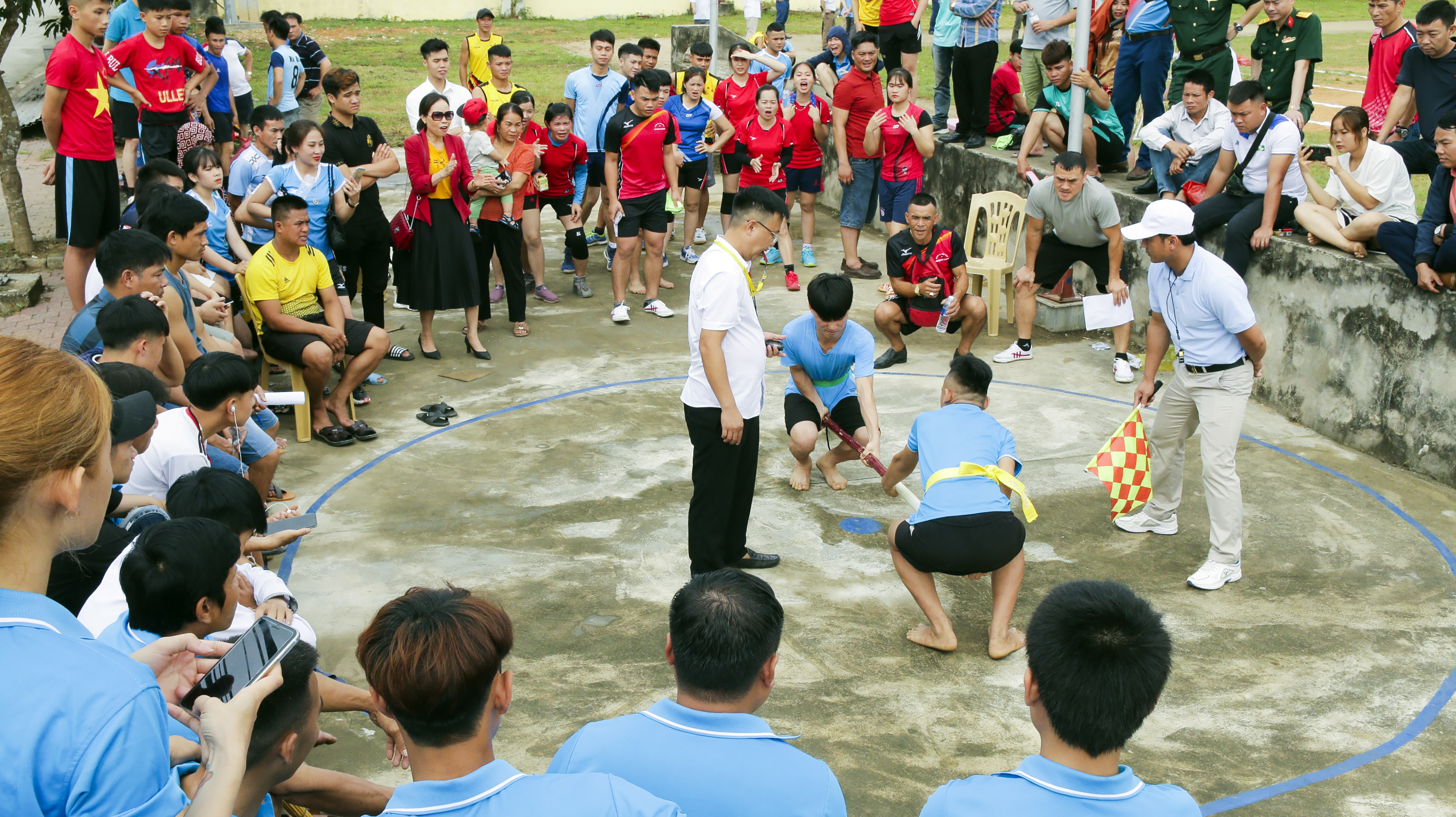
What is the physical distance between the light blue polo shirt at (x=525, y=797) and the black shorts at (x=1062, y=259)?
24.2 feet

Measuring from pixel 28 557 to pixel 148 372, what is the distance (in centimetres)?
298

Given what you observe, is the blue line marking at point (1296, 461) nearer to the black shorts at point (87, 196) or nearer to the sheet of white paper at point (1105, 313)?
the sheet of white paper at point (1105, 313)

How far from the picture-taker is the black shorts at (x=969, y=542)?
4629 millimetres

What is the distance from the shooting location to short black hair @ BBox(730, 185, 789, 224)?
5043 mm

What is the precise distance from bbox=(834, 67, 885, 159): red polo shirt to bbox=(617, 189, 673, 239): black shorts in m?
2.11

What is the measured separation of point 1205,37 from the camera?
8.91m

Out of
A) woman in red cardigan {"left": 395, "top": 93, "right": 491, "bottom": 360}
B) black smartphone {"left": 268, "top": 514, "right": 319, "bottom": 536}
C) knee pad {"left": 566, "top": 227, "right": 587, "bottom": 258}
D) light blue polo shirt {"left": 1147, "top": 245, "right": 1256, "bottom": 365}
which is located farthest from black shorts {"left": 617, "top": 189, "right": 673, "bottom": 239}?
black smartphone {"left": 268, "top": 514, "right": 319, "bottom": 536}

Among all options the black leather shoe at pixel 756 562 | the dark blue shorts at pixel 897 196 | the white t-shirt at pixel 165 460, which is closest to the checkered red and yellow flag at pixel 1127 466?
the black leather shoe at pixel 756 562

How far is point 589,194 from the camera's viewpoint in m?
10.5

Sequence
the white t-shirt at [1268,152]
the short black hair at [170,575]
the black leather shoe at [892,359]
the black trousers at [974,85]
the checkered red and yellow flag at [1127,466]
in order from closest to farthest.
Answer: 1. the short black hair at [170,575]
2. the checkered red and yellow flag at [1127,466]
3. the white t-shirt at [1268,152]
4. the black leather shoe at [892,359]
5. the black trousers at [974,85]

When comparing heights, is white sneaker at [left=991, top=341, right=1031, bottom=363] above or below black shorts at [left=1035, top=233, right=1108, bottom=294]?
below

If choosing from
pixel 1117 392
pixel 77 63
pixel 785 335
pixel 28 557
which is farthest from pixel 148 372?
pixel 1117 392

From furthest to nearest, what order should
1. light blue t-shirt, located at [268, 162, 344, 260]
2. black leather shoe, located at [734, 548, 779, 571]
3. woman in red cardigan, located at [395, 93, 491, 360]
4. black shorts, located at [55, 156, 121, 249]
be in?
woman in red cardigan, located at [395, 93, 491, 360] → black shorts, located at [55, 156, 121, 249] → light blue t-shirt, located at [268, 162, 344, 260] → black leather shoe, located at [734, 548, 779, 571]

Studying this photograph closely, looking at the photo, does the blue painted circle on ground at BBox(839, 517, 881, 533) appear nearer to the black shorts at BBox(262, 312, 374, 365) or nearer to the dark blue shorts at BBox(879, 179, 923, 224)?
the black shorts at BBox(262, 312, 374, 365)
